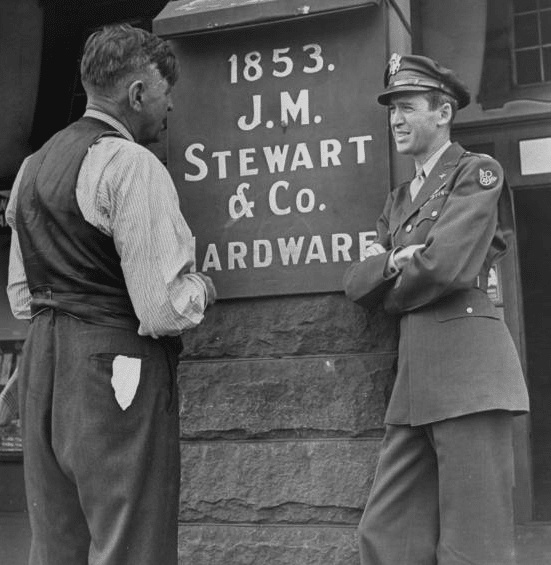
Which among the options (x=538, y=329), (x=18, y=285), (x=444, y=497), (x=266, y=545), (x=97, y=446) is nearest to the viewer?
(x=97, y=446)

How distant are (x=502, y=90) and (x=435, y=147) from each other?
115 inches

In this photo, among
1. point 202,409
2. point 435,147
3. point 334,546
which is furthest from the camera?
point 202,409

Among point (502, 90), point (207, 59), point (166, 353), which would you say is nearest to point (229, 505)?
point (166, 353)

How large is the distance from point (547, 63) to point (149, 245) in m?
3.98

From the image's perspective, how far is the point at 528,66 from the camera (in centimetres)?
591

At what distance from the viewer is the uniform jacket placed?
2.90m

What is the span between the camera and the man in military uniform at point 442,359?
2.89 m

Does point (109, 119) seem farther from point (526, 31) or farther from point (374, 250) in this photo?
point (526, 31)

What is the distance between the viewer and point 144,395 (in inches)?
107

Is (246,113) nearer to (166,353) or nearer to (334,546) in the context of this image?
A: (166,353)

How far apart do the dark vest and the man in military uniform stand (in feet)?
2.99

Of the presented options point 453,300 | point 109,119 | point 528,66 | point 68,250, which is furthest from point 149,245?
point 528,66

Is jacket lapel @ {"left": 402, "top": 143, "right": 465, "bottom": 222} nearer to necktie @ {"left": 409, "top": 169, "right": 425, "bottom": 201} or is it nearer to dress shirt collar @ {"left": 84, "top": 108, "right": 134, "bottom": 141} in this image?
necktie @ {"left": 409, "top": 169, "right": 425, "bottom": 201}

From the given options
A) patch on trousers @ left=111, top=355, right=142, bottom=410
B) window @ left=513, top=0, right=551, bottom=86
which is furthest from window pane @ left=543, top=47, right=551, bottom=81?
patch on trousers @ left=111, top=355, right=142, bottom=410
